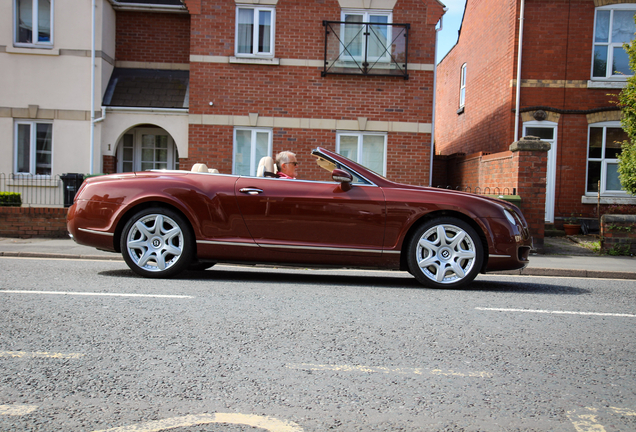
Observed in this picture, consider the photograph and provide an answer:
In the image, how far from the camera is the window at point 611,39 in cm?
1534

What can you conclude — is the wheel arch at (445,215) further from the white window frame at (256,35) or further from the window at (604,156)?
the window at (604,156)

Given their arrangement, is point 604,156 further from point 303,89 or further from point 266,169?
point 266,169

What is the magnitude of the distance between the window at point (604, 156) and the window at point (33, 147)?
14.2 metres

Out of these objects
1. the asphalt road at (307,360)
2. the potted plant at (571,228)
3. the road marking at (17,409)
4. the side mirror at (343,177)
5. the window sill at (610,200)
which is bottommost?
the road marking at (17,409)

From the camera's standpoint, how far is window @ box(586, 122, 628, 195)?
15359mm

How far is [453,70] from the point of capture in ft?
74.4

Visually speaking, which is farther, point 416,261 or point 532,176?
A: point 532,176

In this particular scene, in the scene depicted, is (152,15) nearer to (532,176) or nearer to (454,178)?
(454,178)

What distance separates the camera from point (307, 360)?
3.54m

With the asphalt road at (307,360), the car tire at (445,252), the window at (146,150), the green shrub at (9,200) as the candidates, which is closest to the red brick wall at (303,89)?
the window at (146,150)

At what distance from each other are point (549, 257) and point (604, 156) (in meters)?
5.93

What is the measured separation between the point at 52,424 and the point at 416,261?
4321 mm

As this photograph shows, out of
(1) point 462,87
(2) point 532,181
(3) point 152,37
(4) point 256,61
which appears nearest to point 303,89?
(4) point 256,61

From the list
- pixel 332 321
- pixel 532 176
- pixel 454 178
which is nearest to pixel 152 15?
pixel 454 178
